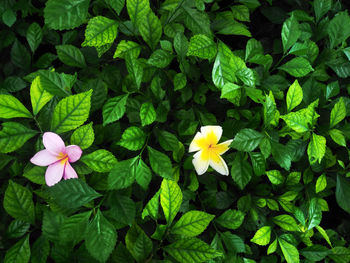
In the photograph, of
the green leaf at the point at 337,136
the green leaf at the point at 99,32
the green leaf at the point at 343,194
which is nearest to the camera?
the green leaf at the point at 99,32

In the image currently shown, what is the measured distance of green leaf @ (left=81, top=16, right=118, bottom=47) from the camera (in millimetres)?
841

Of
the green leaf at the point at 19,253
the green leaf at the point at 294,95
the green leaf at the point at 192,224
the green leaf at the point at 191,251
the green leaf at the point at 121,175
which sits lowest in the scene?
the green leaf at the point at 19,253

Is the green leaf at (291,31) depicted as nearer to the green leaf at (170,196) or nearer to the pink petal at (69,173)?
the green leaf at (170,196)

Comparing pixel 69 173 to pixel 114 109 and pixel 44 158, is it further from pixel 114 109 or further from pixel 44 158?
pixel 114 109

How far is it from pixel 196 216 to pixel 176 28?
527 mm

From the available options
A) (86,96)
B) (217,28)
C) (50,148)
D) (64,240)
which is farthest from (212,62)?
(64,240)

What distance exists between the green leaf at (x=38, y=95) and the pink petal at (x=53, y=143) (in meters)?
0.10

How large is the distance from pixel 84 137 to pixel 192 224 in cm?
33

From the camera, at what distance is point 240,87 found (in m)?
0.91

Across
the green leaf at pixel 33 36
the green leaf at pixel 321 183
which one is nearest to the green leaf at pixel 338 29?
the green leaf at pixel 321 183

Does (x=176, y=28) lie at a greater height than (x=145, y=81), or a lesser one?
greater

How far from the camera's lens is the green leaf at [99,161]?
31.6 inches

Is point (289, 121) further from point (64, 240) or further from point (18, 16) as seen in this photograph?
Answer: point (18, 16)

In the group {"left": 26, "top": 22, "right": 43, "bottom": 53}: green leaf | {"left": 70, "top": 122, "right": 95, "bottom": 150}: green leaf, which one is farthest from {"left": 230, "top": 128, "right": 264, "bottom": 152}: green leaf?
{"left": 26, "top": 22, "right": 43, "bottom": 53}: green leaf
